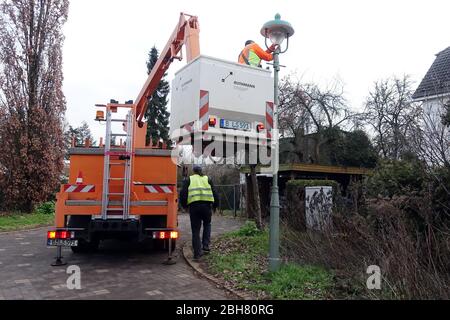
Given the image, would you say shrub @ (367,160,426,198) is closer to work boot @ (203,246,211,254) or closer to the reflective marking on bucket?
work boot @ (203,246,211,254)

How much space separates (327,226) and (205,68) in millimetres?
3273

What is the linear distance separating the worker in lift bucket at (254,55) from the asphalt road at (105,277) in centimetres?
363

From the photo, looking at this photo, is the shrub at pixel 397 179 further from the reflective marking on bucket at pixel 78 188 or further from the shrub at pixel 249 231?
the reflective marking on bucket at pixel 78 188

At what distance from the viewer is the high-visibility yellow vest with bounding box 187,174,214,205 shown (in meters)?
7.14

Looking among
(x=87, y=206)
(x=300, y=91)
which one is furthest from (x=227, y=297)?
(x=300, y=91)

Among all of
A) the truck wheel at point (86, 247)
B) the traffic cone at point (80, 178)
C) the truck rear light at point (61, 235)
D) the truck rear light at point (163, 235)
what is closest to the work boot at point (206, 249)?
the truck rear light at point (163, 235)

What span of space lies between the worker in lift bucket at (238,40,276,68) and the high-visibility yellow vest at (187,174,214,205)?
2.36 m

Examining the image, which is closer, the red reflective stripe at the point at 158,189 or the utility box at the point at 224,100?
the utility box at the point at 224,100

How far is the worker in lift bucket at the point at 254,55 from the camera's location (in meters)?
6.33

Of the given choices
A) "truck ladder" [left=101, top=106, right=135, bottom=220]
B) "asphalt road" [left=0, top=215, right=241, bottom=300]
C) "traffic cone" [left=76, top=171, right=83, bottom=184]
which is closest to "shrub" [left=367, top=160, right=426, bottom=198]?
"asphalt road" [left=0, top=215, right=241, bottom=300]

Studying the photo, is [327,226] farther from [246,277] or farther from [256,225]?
[256,225]

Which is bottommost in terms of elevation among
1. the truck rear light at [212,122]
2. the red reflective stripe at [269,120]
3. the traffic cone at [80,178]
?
the traffic cone at [80,178]

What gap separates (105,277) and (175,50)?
15.8ft

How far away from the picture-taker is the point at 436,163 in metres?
5.80
